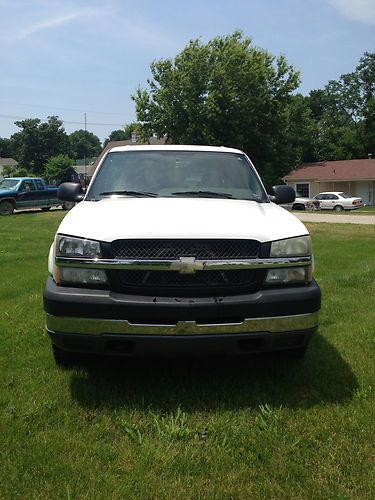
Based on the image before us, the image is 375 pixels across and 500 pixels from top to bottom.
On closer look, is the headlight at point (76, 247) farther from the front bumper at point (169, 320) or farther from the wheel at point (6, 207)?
the wheel at point (6, 207)

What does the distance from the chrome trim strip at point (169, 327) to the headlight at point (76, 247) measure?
41 centimetres

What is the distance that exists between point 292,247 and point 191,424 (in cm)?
129

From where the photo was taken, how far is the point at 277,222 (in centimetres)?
346

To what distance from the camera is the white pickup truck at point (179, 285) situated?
304cm

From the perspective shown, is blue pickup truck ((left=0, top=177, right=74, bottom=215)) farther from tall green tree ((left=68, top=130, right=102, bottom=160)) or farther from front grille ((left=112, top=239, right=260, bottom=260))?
tall green tree ((left=68, top=130, right=102, bottom=160))

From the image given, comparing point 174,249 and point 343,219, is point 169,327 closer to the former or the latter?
point 174,249

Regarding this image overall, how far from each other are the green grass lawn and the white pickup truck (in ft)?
1.28

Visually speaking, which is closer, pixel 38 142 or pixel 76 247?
pixel 76 247

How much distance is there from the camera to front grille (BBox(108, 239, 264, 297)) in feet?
10.2

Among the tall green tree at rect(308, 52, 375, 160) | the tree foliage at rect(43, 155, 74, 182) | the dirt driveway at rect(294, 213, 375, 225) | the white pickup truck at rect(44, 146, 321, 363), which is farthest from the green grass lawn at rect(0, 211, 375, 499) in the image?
the tree foliage at rect(43, 155, 74, 182)

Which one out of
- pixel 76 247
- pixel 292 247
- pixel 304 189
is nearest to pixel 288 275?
pixel 292 247

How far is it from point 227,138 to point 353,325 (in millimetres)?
34327

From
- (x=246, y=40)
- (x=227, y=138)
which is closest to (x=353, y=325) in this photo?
(x=227, y=138)

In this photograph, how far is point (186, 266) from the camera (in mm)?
3066
